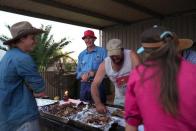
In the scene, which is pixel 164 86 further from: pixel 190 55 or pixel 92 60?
pixel 92 60

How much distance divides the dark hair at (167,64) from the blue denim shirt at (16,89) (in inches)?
44.9

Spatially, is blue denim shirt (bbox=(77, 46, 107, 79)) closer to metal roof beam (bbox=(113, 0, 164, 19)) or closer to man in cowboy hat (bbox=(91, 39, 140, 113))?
man in cowboy hat (bbox=(91, 39, 140, 113))

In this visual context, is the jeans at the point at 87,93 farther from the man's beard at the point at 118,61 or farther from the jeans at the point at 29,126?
the jeans at the point at 29,126

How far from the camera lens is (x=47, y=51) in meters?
10.8

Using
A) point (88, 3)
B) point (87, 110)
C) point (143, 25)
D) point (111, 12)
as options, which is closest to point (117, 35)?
point (143, 25)

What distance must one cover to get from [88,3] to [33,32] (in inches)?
186

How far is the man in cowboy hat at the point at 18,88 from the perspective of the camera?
2271 millimetres

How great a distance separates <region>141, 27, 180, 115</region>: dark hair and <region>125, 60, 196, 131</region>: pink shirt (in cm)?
2

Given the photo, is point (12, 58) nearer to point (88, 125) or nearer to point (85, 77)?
point (88, 125)

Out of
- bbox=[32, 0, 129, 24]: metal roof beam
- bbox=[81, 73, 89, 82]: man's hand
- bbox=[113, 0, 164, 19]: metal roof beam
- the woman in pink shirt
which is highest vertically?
bbox=[113, 0, 164, 19]: metal roof beam

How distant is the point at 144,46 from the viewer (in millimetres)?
1443

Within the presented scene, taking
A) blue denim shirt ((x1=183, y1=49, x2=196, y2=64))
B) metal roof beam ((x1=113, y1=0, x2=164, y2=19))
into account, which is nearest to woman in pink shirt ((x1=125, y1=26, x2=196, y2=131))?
blue denim shirt ((x1=183, y1=49, x2=196, y2=64))

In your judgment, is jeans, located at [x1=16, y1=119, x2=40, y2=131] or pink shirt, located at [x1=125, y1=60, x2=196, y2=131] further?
jeans, located at [x1=16, y1=119, x2=40, y2=131]

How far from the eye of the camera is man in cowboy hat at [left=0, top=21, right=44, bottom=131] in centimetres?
227
